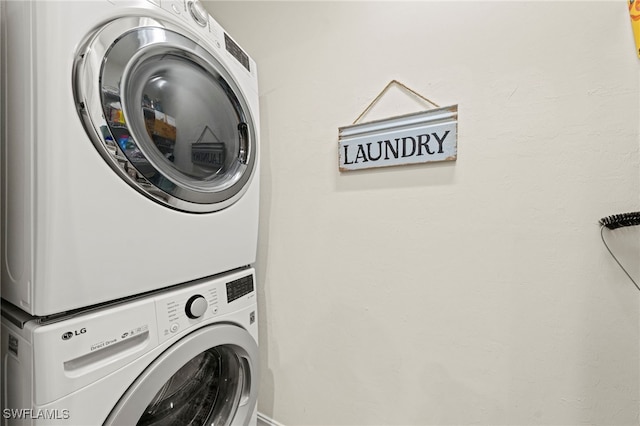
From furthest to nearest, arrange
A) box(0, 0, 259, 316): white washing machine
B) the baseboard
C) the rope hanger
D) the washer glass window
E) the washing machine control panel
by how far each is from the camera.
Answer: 1. the baseboard
2. the rope hanger
3. the washer glass window
4. the washing machine control panel
5. box(0, 0, 259, 316): white washing machine

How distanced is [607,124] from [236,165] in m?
1.03

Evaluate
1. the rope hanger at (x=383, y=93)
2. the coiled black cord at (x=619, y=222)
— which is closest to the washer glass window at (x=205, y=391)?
the rope hanger at (x=383, y=93)

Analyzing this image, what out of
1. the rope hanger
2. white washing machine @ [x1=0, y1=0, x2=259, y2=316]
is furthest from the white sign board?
white washing machine @ [x1=0, y1=0, x2=259, y2=316]

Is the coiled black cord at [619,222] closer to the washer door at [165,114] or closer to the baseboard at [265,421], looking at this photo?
the washer door at [165,114]

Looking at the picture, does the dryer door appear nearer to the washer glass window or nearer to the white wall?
the washer glass window

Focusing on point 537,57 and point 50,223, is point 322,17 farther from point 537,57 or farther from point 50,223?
point 50,223

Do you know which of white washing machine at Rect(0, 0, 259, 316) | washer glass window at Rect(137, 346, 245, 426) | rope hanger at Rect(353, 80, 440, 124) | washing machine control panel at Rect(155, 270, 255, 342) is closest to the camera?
white washing machine at Rect(0, 0, 259, 316)

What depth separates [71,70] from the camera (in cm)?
48

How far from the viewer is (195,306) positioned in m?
0.69

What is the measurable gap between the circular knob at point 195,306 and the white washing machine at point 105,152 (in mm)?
57

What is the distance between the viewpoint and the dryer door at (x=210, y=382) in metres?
0.71

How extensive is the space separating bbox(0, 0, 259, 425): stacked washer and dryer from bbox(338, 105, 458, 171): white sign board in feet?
1.49

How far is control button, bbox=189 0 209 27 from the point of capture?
0.74m

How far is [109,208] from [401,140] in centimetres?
84
